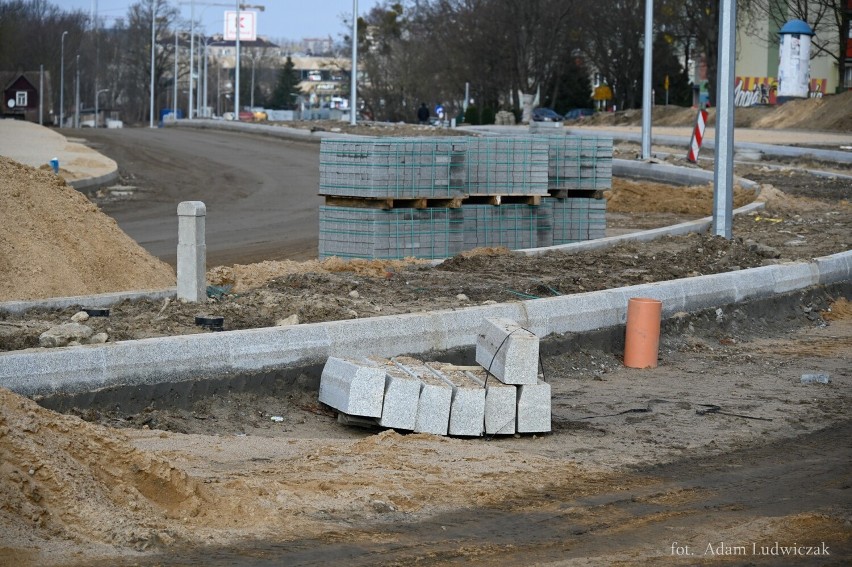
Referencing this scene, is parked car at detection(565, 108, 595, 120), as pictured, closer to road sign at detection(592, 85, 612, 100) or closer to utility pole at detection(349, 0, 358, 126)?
road sign at detection(592, 85, 612, 100)

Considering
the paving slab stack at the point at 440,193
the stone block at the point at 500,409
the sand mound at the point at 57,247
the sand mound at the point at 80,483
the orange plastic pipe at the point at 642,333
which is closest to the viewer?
the sand mound at the point at 80,483

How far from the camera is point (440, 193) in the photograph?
1530 centimetres

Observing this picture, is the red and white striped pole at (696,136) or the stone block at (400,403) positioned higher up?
the red and white striped pole at (696,136)

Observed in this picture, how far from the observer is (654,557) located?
17.7ft

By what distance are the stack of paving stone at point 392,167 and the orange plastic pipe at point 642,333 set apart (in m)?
4.90

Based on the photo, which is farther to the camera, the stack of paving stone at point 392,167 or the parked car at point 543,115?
the parked car at point 543,115

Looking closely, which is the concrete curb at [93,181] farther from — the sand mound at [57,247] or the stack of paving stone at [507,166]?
the sand mound at [57,247]

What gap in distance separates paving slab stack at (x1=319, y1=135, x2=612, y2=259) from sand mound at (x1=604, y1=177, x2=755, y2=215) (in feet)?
26.4

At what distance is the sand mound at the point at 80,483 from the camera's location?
209 inches

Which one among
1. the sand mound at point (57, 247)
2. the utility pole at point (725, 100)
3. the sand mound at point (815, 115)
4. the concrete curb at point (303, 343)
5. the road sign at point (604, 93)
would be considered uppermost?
the road sign at point (604, 93)

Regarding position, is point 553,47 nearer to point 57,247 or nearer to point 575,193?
point 575,193

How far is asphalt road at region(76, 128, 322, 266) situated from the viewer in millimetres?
18609

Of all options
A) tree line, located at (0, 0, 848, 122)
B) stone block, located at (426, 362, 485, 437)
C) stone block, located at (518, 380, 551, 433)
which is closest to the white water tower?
tree line, located at (0, 0, 848, 122)

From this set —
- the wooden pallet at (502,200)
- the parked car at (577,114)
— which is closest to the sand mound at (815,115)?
the parked car at (577,114)
